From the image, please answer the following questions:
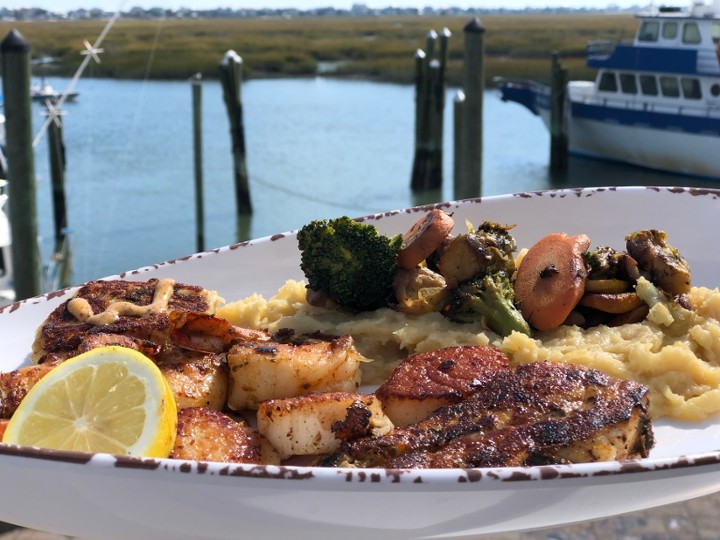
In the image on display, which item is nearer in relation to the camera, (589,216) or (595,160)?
(589,216)

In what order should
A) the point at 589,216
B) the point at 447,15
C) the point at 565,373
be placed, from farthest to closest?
the point at 447,15 < the point at 589,216 < the point at 565,373

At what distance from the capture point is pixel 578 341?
2537 mm

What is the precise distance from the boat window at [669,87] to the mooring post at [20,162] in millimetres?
17882

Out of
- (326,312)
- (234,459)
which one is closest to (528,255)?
(326,312)

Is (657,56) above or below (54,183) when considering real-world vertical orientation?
above

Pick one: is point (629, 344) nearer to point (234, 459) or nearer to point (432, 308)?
point (432, 308)

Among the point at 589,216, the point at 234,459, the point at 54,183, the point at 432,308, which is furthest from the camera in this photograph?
the point at 54,183

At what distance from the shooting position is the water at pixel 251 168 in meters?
21.7

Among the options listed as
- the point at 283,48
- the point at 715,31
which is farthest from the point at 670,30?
the point at 283,48

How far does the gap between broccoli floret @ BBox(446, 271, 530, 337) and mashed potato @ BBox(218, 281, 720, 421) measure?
3 centimetres

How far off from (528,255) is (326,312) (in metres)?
0.66

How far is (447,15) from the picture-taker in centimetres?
9525

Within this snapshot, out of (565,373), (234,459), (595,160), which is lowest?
(595,160)

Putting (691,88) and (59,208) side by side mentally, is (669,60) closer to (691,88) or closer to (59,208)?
(691,88)
